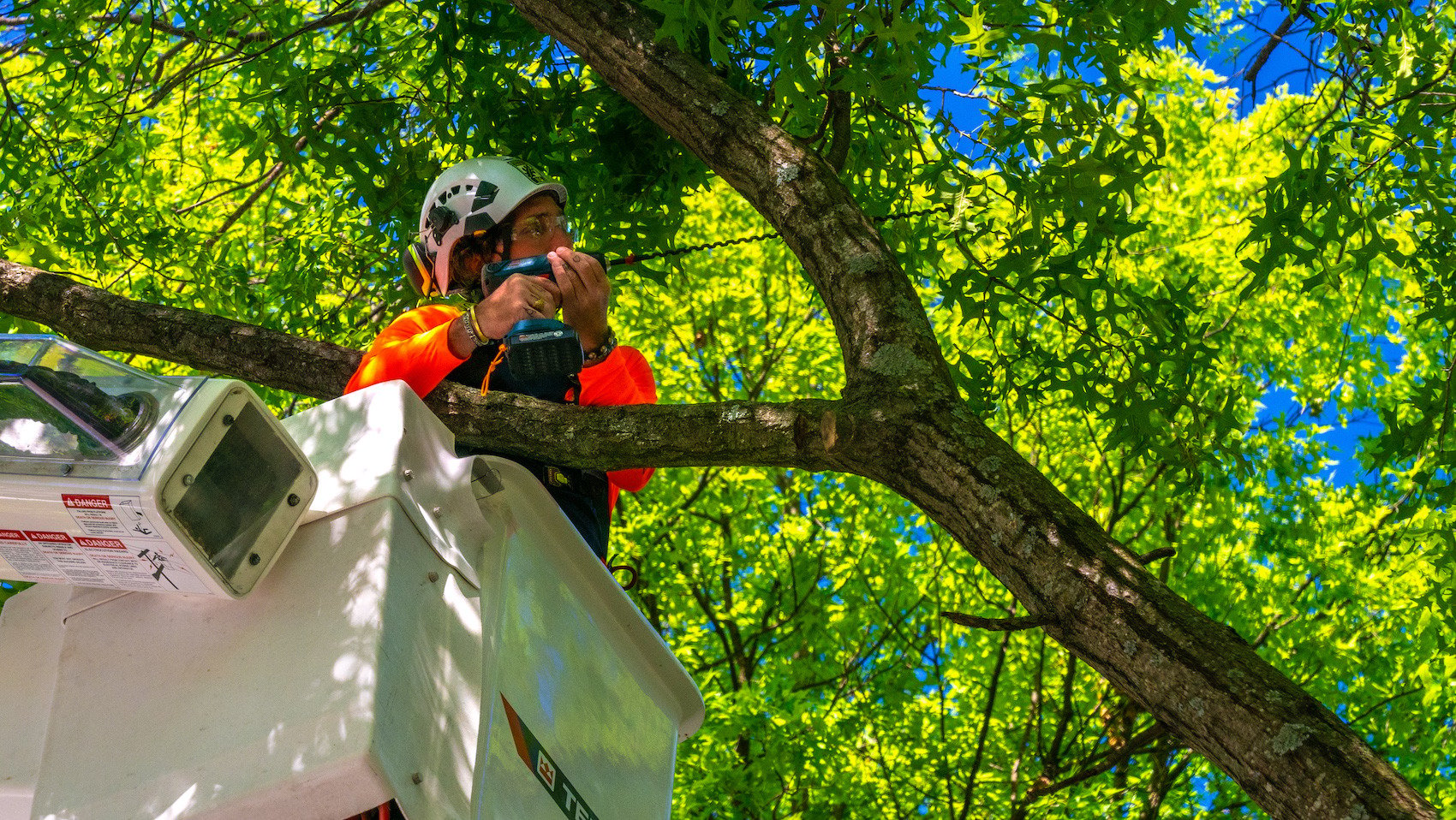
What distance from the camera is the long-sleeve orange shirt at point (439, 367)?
2873 millimetres

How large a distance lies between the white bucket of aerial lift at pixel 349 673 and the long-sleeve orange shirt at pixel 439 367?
1.91ft

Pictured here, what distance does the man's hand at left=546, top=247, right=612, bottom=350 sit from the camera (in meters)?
3.04

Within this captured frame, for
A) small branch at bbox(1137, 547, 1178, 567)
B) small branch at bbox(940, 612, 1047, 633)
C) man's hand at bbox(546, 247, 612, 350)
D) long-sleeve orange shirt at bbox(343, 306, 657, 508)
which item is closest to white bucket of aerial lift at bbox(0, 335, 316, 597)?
long-sleeve orange shirt at bbox(343, 306, 657, 508)

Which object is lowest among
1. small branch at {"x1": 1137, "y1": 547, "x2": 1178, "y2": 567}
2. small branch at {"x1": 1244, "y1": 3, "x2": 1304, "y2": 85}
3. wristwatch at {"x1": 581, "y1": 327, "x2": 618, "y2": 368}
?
small branch at {"x1": 1137, "y1": 547, "x2": 1178, "y2": 567}

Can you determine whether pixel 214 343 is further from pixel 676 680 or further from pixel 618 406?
pixel 676 680

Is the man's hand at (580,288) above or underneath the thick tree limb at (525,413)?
above

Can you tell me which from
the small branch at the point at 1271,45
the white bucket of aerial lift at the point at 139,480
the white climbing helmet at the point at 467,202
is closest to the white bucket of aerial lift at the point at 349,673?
the white bucket of aerial lift at the point at 139,480

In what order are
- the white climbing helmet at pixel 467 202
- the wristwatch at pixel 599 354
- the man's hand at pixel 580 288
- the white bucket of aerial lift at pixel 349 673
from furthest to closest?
the white climbing helmet at pixel 467 202 < the wristwatch at pixel 599 354 < the man's hand at pixel 580 288 < the white bucket of aerial lift at pixel 349 673

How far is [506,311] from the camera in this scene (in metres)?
2.94

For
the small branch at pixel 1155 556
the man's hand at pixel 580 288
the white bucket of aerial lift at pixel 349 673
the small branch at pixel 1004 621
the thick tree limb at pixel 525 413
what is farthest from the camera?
the man's hand at pixel 580 288

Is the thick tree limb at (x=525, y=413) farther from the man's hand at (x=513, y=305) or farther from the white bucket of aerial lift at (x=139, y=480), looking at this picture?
the white bucket of aerial lift at (x=139, y=480)

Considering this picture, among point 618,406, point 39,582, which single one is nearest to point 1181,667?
point 618,406

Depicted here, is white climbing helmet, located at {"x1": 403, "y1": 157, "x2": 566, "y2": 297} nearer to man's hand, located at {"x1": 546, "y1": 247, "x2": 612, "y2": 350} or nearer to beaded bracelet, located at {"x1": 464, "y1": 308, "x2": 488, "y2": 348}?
man's hand, located at {"x1": 546, "y1": 247, "x2": 612, "y2": 350}

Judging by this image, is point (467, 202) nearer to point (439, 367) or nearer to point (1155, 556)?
point (439, 367)
